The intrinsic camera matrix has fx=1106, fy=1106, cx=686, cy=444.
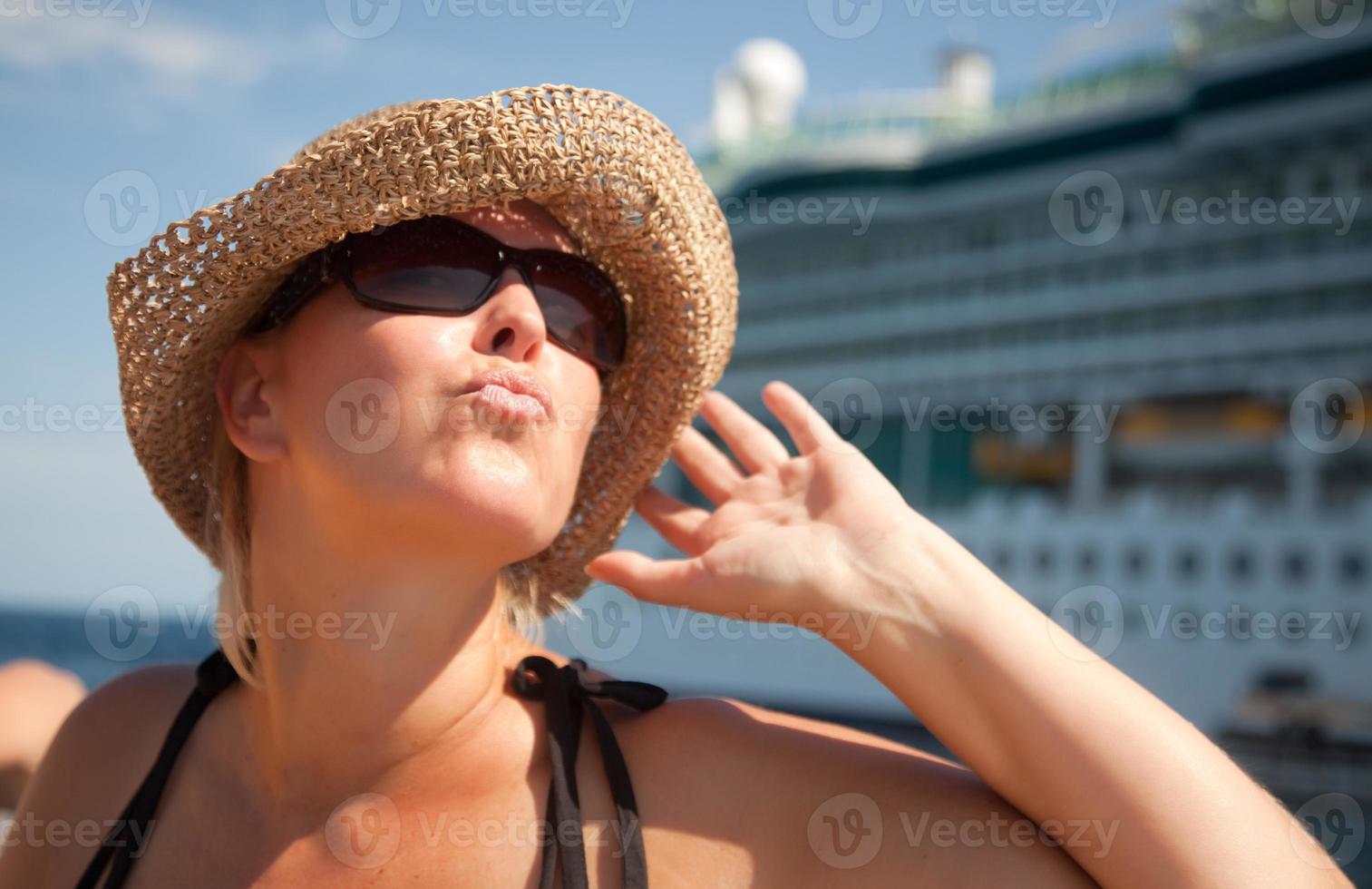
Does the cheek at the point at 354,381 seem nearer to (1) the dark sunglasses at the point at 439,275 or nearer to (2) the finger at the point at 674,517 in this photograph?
(1) the dark sunglasses at the point at 439,275

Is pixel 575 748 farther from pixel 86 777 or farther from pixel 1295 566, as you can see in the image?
pixel 1295 566

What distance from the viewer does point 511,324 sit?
1.39 metres

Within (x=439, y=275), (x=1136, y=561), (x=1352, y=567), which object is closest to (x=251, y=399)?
(x=439, y=275)

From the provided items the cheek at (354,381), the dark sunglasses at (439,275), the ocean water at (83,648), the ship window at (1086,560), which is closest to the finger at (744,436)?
the dark sunglasses at (439,275)

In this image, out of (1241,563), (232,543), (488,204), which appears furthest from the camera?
(1241,563)

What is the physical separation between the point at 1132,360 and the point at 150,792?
16144 mm

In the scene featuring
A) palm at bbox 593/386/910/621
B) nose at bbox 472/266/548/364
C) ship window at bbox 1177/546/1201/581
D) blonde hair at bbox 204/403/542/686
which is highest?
ship window at bbox 1177/546/1201/581

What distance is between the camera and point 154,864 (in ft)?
4.90

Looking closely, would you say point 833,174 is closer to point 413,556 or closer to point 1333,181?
point 1333,181

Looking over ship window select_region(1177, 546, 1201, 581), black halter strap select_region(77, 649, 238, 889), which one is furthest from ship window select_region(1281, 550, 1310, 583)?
black halter strap select_region(77, 649, 238, 889)

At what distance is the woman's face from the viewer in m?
1.31

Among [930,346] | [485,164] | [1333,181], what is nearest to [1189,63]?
[1333,181]

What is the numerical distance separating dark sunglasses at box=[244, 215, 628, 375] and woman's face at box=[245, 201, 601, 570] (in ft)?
0.06

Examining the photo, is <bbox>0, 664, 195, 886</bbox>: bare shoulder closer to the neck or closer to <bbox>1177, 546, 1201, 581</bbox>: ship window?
the neck
